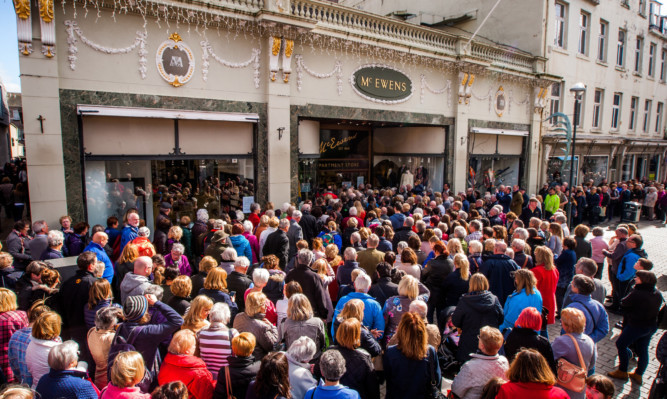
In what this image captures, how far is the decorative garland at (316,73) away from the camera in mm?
11203

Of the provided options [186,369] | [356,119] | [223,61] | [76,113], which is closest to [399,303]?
[186,369]

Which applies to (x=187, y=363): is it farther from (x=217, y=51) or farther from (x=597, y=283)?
(x=217, y=51)

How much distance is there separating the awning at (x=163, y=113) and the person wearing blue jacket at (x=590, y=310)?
27.1ft

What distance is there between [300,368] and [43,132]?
25.1 ft

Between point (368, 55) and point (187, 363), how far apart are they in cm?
1119

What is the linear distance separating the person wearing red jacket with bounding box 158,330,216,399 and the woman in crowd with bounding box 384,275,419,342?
7.23ft

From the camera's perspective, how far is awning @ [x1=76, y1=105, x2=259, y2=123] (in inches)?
328

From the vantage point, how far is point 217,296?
463 centimetres

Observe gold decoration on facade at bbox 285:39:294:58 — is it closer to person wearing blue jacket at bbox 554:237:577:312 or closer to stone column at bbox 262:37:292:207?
stone column at bbox 262:37:292:207

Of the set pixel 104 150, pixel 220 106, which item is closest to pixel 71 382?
pixel 104 150

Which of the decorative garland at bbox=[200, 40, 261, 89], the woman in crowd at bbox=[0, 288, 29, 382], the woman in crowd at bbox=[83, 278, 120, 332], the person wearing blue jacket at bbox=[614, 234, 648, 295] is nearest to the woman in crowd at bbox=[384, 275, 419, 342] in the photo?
the woman in crowd at bbox=[83, 278, 120, 332]

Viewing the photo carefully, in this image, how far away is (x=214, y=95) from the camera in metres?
9.97

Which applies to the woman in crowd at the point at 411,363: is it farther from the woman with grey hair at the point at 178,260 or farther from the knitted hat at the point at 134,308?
the woman with grey hair at the point at 178,260

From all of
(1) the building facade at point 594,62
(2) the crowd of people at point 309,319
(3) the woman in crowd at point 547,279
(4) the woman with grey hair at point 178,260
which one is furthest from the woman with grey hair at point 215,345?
(1) the building facade at point 594,62
